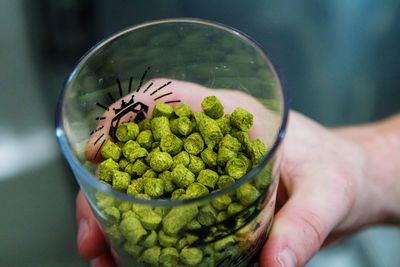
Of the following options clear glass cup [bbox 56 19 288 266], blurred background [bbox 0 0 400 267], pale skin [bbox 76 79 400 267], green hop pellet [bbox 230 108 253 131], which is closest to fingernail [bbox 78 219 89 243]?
pale skin [bbox 76 79 400 267]

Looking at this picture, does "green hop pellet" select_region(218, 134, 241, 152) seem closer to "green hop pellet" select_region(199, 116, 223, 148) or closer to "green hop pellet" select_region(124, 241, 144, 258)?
"green hop pellet" select_region(199, 116, 223, 148)

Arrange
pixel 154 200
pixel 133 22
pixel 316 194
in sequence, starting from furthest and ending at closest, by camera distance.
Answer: pixel 133 22
pixel 316 194
pixel 154 200

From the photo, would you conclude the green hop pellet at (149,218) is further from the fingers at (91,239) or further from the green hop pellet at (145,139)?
the fingers at (91,239)

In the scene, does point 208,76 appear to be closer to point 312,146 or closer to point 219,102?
point 219,102

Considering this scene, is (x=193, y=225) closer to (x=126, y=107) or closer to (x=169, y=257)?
(x=169, y=257)

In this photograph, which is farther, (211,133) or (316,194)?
(316,194)

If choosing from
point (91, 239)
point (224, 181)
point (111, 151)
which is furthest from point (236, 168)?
point (91, 239)
